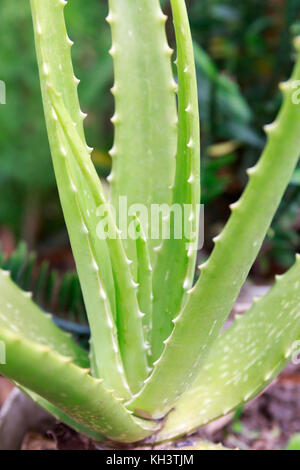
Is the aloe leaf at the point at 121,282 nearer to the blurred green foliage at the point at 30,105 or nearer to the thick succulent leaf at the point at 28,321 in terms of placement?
the thick succulent leaf at the point at 28,321

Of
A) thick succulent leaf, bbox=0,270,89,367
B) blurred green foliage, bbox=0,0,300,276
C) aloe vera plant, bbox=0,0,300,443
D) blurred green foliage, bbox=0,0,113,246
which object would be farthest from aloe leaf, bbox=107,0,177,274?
blurred green foliage, bbox=0,0,113,246

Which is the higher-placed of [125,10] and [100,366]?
[125,10]

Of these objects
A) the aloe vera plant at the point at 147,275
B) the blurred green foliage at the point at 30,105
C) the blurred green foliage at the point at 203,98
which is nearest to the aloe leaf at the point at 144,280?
the aloe vera plant at the point at 147,275

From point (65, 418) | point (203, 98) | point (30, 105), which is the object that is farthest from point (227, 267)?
point (30, 105)

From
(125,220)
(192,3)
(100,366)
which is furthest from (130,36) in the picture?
(192,3)

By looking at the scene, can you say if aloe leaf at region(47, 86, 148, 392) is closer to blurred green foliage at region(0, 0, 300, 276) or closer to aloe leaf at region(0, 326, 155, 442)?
aloe leaf at region(0, 326, 155, 442)

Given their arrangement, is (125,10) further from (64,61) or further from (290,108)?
(290,108)

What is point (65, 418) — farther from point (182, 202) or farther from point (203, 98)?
point (203, 98)
